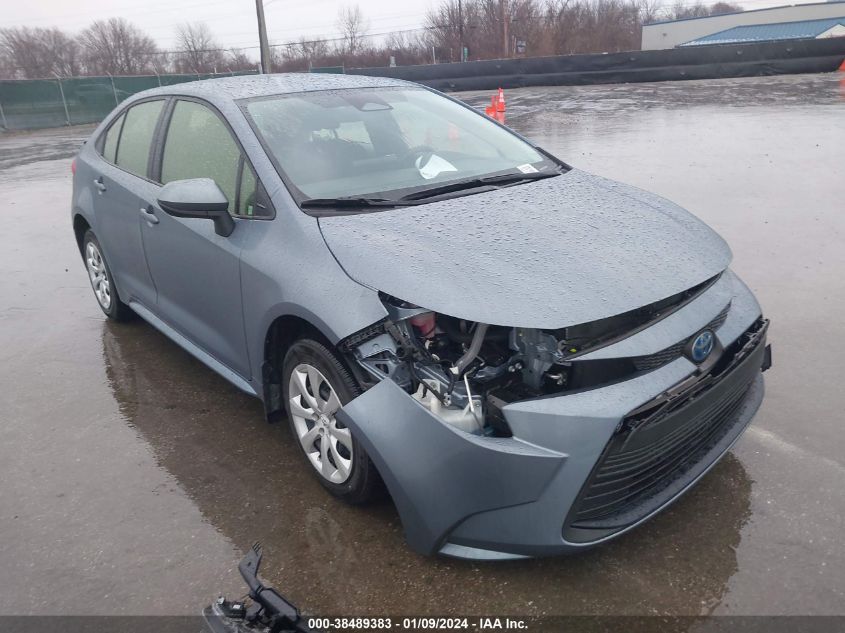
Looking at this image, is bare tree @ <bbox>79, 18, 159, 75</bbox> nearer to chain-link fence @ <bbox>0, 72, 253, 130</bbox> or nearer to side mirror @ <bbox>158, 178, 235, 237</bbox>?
chain-link fence @ <bbox>0, 72, 253, 130</bbox>

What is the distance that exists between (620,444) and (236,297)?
182cm

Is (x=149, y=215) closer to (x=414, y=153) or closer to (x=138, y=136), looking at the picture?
(x=138, y=136)

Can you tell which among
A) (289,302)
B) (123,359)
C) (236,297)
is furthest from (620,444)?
(123,359)

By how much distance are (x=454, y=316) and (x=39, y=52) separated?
80.6m

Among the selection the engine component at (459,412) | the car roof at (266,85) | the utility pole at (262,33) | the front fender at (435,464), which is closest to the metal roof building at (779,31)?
the utility pole at (262,33)

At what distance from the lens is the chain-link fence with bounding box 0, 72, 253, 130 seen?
78.5ft

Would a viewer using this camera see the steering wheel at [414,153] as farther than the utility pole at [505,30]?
No

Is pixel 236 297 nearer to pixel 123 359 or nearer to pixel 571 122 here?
pixel 123 359

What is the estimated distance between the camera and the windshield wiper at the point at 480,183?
10.2 feet

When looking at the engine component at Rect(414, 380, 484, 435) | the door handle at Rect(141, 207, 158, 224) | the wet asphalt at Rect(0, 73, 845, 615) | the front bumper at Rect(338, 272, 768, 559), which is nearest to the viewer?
the front bumper at Rect(338, 272, 768, 559)

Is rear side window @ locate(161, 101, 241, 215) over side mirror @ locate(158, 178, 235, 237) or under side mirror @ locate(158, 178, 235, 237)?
over

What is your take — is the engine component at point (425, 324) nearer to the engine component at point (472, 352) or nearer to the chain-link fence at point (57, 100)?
the engine component at point (472, 352)

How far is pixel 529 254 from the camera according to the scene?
2.56 m

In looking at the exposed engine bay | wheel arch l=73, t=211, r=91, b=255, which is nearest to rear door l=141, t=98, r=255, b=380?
the exposed engine bay
